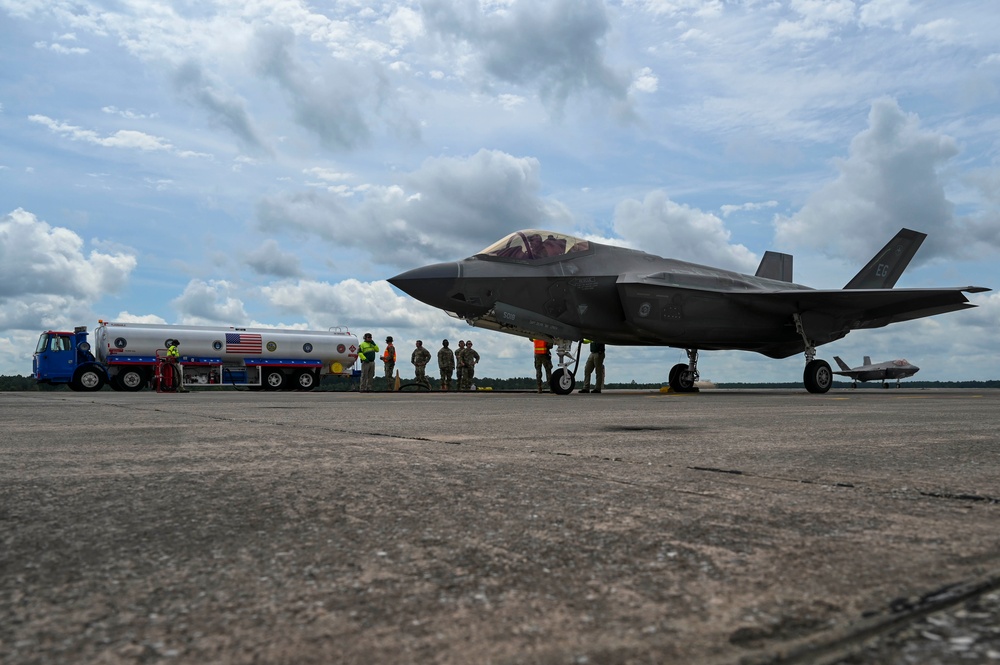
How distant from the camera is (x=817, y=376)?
16500mm

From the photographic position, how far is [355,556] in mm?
1737

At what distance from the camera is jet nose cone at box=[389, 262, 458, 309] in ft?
45.2

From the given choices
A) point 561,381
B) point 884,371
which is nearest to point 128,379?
point 561,381

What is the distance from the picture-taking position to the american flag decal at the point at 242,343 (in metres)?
26.6

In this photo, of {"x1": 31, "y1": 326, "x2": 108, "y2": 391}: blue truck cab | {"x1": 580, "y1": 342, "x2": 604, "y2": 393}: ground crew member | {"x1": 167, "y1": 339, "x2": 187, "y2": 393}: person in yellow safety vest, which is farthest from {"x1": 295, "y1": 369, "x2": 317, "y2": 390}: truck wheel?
{"x1": 580, "y1": 342, "x2": 604, "y2": 393}: ground crew member

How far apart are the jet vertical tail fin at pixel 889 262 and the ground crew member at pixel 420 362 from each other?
42.4 ft

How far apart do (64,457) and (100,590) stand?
2687mm

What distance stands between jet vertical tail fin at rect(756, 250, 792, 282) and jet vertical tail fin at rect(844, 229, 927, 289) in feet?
5.89

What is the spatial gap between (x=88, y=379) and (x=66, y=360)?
1154mm

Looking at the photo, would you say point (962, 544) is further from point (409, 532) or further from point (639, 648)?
point (409, 532)

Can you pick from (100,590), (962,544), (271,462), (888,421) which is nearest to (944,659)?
(962,544)

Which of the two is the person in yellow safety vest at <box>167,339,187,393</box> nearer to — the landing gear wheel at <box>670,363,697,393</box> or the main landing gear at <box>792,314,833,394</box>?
the landing gear wheel at <box>670,363,697,393</box>

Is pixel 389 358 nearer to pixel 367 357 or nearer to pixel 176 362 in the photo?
pixel 367 357

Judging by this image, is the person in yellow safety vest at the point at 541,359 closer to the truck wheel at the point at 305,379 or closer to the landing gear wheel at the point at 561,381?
the landing gear wheel at the point at 561,381
